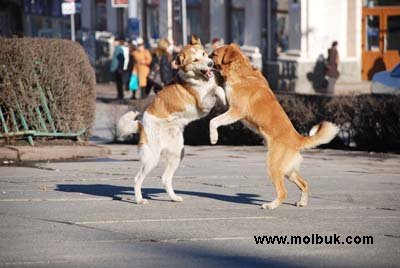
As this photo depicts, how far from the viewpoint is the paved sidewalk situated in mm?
8867

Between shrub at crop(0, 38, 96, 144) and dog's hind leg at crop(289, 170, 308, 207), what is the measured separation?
647cm

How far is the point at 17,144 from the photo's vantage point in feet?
53.6

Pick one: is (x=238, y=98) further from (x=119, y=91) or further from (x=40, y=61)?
(x=119, y=91)

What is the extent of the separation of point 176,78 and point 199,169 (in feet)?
12.0

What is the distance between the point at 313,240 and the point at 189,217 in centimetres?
157

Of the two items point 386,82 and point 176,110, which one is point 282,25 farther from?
point 176,110

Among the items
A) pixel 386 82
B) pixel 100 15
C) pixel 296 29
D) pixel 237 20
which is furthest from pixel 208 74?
pixel 100 15

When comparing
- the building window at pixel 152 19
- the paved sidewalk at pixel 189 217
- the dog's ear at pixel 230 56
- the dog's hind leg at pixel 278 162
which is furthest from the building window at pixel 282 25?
the dog's hind leg at pixel 278 162

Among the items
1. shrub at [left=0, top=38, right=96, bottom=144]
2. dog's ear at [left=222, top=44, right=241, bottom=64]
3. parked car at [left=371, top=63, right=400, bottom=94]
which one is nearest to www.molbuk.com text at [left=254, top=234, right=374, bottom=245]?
dog's ear at [left=222, top=44, right=241, bottom=64]

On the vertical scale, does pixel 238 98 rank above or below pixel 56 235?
above

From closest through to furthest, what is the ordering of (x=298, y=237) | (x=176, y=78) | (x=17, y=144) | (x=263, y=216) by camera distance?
(x=298, y=237) < (x=263, y=216) < (x=176, y=78) < (x=17, y=144)

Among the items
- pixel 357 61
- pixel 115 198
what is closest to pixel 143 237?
pixel 115 198

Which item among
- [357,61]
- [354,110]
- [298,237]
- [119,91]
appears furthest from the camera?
[357,61]

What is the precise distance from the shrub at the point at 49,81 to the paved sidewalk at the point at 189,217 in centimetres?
156
